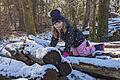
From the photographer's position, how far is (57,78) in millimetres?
5742

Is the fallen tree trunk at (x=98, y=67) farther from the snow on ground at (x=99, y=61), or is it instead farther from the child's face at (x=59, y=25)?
the child's face at (x=59, y=25)

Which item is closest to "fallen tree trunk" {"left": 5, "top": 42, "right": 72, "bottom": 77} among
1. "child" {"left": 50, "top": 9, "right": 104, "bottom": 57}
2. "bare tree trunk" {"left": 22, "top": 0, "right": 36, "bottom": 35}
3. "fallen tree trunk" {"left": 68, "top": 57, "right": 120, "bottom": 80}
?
"fallen tree trunk" {"left": 68, "top": 57, "right": 120, "bottom": 80}

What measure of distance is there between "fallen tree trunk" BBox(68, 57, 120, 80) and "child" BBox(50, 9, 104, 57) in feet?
1.75

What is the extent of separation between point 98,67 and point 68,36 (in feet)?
3.64

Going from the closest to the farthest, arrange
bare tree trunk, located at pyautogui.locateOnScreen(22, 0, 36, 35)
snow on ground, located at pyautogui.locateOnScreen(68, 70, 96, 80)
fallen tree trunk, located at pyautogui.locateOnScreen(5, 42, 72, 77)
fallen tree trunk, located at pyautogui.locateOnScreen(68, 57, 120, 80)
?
fallen tree trunk, located at pyautogui.locateOnScreen(5, 42, 72, 77), fallen tree trunk, located at pyautogui.locateOnScreen(68, 57, 120, 80), snow on ground, located at pyautogui.locateOnScreen(68, 70, 96, 80), bare tree trunk, located at pyautogui.locateOnScreen(22, 0, 36, 35)

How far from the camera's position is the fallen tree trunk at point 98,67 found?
6.36 m

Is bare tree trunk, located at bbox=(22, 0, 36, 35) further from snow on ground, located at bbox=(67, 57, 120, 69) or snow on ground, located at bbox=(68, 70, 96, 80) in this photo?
snow on ground, located at bbox=(68, 70, 96, 80)

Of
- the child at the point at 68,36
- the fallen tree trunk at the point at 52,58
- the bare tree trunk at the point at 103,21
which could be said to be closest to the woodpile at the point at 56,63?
the fallen tree trunk at the point at 52,58

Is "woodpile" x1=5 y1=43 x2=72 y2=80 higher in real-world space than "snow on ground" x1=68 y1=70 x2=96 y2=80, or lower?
higher

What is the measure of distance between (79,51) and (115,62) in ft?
4.01

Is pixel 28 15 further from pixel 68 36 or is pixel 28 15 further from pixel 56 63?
pixel 56 63

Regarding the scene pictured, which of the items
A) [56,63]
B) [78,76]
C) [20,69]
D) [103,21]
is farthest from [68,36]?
[103,21]

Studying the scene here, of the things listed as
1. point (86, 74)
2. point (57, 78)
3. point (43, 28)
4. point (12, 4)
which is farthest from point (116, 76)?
point (12, 4)

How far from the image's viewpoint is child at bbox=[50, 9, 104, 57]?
7.17 metres
